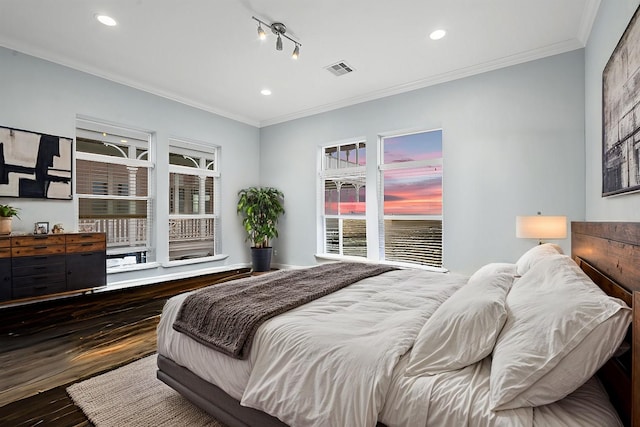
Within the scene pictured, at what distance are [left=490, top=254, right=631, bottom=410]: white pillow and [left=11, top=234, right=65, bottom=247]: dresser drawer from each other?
4.50 meters

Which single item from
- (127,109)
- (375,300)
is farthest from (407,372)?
(127,109)

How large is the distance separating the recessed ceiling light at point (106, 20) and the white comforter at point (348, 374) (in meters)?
3.15

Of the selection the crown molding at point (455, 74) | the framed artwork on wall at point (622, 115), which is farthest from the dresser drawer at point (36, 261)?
the framed artwork on wall at point (622, 115)

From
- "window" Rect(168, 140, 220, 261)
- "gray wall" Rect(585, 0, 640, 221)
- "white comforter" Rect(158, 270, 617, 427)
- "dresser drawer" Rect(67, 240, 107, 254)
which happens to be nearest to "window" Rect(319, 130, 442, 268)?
"gray wall" Rect(585, 0, 640, 221)

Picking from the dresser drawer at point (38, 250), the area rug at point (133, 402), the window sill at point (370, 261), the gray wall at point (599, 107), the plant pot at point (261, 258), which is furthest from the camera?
the plant pot at point (261, 258)

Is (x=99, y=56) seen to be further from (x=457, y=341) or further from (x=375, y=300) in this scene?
(x=457, y=341)

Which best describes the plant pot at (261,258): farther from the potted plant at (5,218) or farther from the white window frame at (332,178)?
the potted plant at (5,218)

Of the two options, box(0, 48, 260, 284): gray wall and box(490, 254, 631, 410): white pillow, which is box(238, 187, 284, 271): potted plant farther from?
box(490, 254, 631, 410): white pillow

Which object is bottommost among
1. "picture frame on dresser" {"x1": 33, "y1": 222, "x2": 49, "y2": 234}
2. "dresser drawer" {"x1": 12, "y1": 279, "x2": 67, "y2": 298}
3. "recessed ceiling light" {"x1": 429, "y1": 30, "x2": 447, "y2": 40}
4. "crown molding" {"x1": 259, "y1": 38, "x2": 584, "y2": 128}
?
"dresser drawer" {"x1": 12, "y1": 279, "x2": 67, "y2": 298}

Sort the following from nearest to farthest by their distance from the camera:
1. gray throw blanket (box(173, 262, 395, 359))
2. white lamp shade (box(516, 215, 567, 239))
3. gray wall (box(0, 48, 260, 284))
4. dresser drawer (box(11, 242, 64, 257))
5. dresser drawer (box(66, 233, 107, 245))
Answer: gray throw blanket (box(173, 262, 395, 359)) → white lamp shade (box(516, 215, 567, 239)) → dresser drawer (box(11, 242, 64, 257)) → gray wall (box(0, 48, 260, 284)) → dresser drawer (box(66, 233, 107, 245))

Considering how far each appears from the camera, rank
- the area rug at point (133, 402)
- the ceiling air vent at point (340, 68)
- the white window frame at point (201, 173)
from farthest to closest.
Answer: the white window frame at point (201, 173), the ceiling air vent at point (340, 68), the area rug at point (133, 402)

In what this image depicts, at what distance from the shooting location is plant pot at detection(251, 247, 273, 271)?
5820 mm

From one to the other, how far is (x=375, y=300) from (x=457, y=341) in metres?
0.76

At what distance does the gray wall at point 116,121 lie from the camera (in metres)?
3.67
